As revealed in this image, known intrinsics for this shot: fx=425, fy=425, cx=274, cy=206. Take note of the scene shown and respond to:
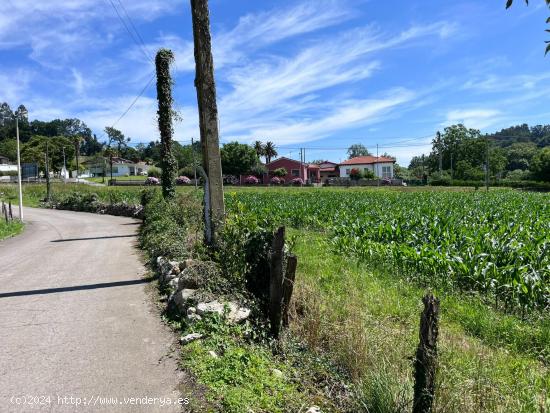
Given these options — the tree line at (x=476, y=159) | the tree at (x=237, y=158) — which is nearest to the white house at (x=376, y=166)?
the tree line at (x=476, y=159)

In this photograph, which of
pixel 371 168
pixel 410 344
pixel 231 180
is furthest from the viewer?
pixel 371 168

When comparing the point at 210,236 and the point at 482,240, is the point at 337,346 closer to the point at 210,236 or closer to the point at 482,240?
the point at 210,236

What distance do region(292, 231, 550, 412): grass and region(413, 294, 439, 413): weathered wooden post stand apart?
0.62 ft

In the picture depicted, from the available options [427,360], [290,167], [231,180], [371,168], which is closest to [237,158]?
[231,180]

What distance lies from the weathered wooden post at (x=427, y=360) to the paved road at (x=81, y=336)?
237 cm

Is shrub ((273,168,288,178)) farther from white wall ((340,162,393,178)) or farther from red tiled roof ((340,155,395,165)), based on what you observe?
red tiled roof ((340,155,395,165))

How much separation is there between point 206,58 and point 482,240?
26.8 feet

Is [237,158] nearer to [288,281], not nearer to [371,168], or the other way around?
[371,168]

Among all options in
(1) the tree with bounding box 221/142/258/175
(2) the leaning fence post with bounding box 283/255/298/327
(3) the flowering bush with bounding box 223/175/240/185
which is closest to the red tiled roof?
(1) the tree with bounding box 221/142/258/175

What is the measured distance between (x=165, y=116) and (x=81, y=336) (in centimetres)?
1922

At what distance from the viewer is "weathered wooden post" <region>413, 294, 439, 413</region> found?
3539mm

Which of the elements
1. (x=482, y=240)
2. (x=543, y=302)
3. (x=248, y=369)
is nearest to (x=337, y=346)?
(x=248, y=369)

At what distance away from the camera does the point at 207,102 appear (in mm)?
10648

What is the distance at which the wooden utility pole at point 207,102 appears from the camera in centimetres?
1064
